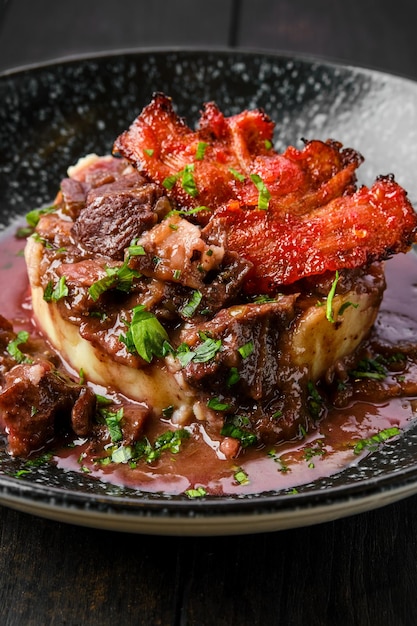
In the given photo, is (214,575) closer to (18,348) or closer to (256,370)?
(256,370)

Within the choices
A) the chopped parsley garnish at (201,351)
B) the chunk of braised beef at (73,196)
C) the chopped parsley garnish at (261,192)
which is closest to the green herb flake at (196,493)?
the chopped parsley garnish at (201,351)

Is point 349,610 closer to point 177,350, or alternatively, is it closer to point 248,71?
point 177,350

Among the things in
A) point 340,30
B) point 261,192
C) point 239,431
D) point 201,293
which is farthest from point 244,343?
point 340,30

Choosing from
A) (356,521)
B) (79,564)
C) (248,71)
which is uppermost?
A: (248,71)

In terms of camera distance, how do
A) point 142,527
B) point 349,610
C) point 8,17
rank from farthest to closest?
1. point 8,17
2. point 349,610
3. point 142,527

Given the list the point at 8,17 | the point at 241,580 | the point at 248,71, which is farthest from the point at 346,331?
the point at 8,17

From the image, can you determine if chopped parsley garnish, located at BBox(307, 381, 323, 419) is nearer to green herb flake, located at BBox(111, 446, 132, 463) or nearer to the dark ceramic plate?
green herb flake, located at BBox(111, 446, 132, 463)
